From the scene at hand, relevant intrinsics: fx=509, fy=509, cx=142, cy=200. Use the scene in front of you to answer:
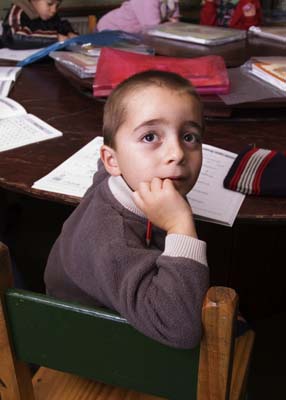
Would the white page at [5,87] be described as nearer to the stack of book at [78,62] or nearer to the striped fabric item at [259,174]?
the stack of book at [78,62]

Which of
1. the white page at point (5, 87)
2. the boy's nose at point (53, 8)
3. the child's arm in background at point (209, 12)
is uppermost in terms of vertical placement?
the boy's nose at point (53, 8)

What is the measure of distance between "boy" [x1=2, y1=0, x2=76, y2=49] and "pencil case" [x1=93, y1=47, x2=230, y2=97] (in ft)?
2.38

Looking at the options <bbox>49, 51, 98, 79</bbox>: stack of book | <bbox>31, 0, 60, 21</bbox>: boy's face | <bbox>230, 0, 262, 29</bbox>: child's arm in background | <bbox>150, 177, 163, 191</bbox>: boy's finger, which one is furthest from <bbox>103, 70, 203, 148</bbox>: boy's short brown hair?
<bbox>230, 0, 262, 29</bbox>: child's arm in background

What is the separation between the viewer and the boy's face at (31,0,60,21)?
97.7 inches

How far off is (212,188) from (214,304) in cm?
57

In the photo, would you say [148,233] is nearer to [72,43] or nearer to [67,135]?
[67,135]

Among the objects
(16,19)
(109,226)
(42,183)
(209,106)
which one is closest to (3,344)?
(109,226)

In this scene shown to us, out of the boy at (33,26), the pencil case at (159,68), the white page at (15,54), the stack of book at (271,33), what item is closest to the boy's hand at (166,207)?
the pencil case at (159,68)

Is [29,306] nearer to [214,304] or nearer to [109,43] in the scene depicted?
[214,304]

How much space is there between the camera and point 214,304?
1.75 ft

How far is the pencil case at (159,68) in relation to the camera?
1.46 meters

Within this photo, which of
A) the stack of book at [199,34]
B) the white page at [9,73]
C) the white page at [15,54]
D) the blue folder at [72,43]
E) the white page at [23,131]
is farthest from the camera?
the stack of book at [199,34]

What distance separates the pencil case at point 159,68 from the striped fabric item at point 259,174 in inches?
14.7

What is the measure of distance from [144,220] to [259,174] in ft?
1.16
